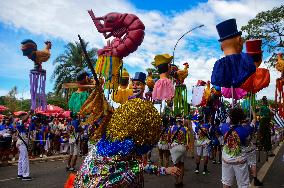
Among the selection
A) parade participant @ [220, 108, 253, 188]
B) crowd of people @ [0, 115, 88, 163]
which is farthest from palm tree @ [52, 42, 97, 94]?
parade participant @ [220, 108, 253, 188]

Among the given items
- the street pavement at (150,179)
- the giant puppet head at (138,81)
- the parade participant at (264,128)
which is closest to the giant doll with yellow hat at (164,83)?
the giant puppet head at (138,81)

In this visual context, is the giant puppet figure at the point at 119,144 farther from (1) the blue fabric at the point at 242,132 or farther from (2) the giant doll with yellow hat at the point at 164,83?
(2) the giant doll with yellow hat at the point at 164,83

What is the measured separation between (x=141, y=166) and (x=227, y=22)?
4189mm

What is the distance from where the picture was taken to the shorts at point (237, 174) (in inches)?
239

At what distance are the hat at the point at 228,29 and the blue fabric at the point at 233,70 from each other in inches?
14.6

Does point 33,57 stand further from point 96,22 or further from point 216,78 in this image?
point 216,78

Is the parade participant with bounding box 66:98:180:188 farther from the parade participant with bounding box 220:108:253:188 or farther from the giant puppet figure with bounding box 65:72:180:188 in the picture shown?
the parade participant with bounding box 220:108:253:188

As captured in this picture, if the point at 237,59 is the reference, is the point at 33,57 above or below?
above

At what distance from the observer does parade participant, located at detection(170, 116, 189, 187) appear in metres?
9.18

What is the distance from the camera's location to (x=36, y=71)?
938 cm

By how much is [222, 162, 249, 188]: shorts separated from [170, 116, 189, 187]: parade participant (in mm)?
2958

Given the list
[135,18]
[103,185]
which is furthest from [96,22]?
[103,185]

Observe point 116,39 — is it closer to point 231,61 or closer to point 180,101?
point 231,61

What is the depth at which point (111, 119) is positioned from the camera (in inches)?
123
